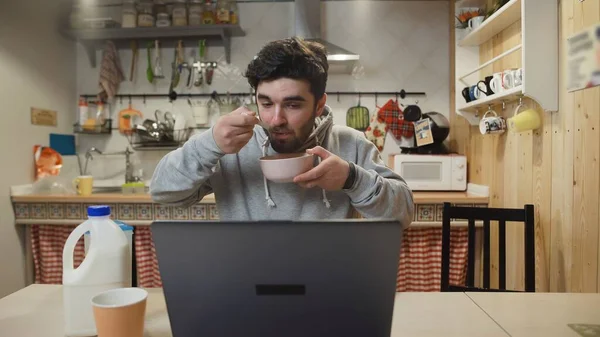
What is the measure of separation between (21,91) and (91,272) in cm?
244

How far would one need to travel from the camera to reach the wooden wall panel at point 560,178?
1521 mm

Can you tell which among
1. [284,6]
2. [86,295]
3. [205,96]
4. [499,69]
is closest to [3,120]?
[205,96]

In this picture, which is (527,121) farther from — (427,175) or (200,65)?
(200,65)

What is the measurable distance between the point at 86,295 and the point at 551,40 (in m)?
1.84

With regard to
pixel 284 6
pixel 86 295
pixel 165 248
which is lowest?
pixel 86 295

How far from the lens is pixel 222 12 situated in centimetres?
304

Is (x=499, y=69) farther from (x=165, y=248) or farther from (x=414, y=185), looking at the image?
(x=165, y=248)

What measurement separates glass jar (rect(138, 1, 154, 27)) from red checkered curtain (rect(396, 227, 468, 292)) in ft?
7.32

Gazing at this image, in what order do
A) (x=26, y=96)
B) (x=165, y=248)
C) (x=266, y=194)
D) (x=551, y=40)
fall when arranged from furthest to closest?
(x=26, y=96) → (x=551, y=40) → (x=266, y=194) → (x=165, y=248)

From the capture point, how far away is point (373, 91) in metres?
3.18

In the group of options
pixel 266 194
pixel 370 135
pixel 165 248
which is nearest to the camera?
pixel 165 248

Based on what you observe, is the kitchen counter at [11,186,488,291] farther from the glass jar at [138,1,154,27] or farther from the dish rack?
the glass jar at [138,1,154,27]

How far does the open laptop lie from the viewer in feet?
1.90

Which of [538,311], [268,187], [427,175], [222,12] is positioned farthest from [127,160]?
[538,311]
